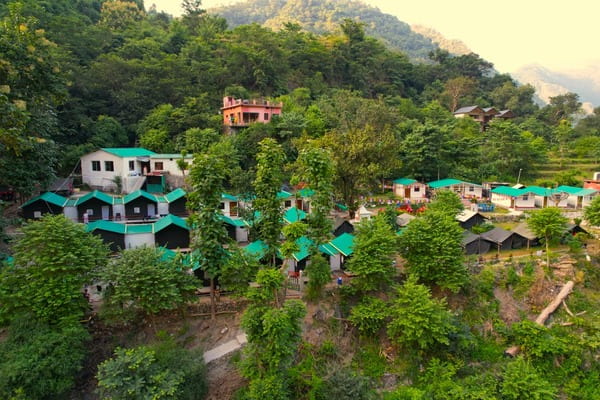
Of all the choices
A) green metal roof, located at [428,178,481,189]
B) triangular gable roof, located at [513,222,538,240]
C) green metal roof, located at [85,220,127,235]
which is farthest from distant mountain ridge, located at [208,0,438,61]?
green metal roof, located at [85,220,127,235]

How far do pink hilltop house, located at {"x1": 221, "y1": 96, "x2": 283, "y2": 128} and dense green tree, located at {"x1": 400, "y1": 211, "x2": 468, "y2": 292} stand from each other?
21966 millimetres

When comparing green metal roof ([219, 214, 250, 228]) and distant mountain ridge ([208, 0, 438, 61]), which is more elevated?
distant mountain ridge ([208, 0, 438, 61])

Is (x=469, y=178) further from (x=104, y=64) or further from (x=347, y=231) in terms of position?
(x=104, y=64)

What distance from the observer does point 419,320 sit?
1297cm

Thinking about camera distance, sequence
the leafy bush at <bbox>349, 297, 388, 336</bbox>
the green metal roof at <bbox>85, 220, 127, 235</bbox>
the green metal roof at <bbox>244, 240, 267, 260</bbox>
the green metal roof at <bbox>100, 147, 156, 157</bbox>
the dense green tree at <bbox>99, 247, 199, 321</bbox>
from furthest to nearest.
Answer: the green metal roof at <bbox>100, 147, 156, 157</bbox> < the green metal roof at <bbox>85, 220, 127, 235</bbox> < the green metal roof at <bbox>244, 240, 267, 260</bbox> < the leafy bush at <bbox>349, 297, 388, 336</bbox> < the dense green tree at <bbox>99, 247, 199, 321</bbox>

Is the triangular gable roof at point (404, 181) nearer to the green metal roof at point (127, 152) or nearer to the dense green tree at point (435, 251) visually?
the dense green tree at point (435, 251)

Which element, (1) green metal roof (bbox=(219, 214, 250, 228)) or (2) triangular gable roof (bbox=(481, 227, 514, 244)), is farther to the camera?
(1) green metal roof (bbox=(219, 214, 250, 228))

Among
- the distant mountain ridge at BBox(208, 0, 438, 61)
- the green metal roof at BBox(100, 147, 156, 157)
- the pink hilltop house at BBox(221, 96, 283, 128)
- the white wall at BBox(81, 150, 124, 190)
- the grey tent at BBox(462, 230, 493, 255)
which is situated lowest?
the grey tent at BBox(462, 230, 493, 255)

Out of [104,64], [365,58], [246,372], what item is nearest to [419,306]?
[246,372]

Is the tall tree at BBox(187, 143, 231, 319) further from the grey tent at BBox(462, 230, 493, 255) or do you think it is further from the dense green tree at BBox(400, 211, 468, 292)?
the grey tent at BBox(462, 230, 493, 255)

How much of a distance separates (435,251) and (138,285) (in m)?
12.1

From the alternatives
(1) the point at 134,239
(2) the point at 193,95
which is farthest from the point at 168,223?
(2) the point at 193,95

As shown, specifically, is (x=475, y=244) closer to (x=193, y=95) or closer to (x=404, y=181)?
(x=404, y=181)

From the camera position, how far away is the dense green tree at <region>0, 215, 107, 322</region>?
12250 millimetres
